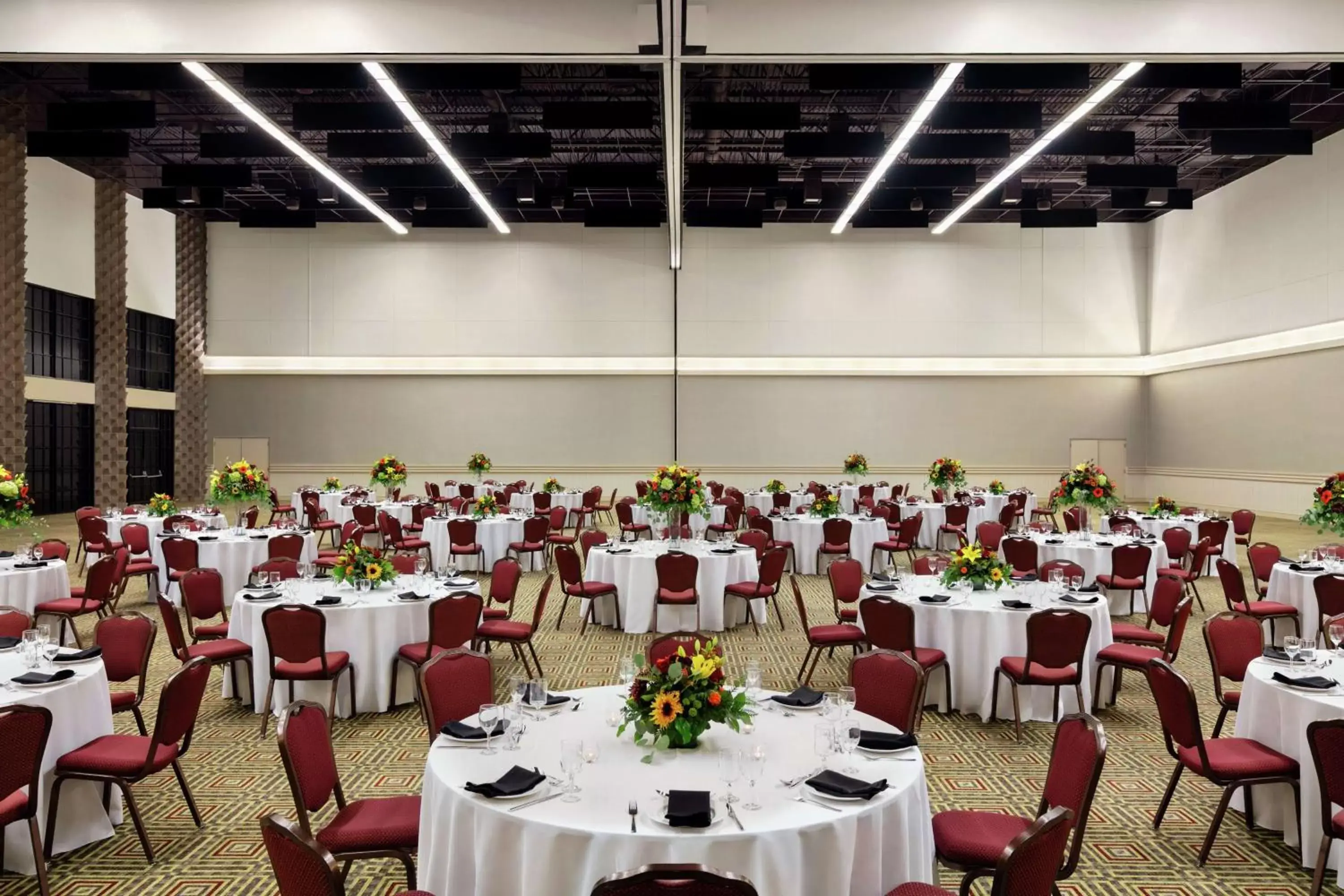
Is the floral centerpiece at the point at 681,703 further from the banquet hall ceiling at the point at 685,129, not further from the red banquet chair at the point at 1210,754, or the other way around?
the banquet hall ceiling at the point at 685,129

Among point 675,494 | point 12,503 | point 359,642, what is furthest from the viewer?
point 675,494

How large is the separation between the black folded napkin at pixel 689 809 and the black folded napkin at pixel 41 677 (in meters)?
3.43

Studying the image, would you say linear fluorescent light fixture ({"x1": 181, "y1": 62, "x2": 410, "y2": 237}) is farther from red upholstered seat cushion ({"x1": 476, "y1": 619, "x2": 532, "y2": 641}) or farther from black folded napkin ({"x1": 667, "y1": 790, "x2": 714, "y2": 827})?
black folded napkin ({"x1": 667, "y1": 790, "x2": 714, "y2": 827})

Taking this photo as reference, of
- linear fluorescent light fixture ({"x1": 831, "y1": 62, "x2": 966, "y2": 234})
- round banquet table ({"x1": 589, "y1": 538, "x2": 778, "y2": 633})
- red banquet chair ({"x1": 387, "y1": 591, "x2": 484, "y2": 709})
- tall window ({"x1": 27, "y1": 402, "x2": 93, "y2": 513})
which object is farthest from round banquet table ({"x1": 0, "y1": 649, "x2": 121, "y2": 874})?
tall window ({"x1": 27, "y1": 402, "x2": 93, "y2": 513})

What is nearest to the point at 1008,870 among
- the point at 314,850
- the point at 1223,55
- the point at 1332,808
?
the point at 314,850

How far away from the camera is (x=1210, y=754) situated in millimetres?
4375

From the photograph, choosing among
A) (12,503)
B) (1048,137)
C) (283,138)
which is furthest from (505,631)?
(1048,137)

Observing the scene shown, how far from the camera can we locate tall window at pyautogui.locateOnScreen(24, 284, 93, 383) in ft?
58.3

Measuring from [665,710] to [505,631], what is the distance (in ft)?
12.9

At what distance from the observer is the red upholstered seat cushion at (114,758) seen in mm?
4086

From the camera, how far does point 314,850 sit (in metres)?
Result: 2.26

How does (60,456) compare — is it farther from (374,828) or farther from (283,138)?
(374,828)

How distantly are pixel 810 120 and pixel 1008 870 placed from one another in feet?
50.6

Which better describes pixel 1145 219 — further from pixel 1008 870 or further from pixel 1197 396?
pixel 1008 870
